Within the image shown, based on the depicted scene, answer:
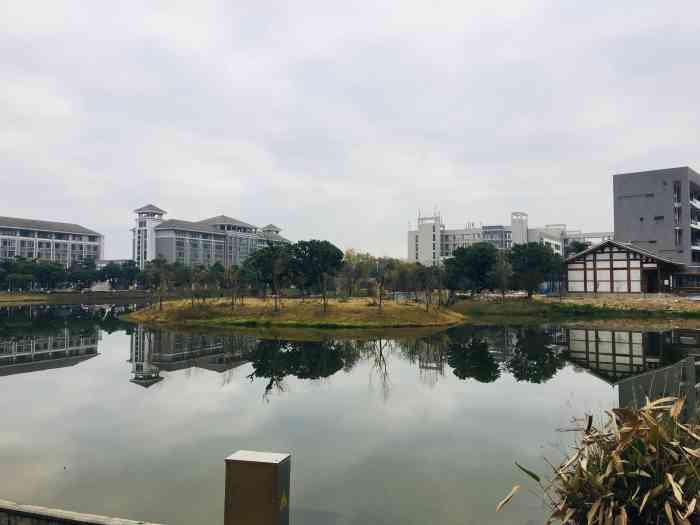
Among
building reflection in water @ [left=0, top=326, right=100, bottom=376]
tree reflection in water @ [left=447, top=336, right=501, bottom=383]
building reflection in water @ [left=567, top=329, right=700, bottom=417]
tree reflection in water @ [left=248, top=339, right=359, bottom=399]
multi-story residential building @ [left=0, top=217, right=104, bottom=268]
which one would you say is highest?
multi-story residential building @ [left=0, top=217, right=104, bottom=268]

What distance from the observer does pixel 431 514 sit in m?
6.35

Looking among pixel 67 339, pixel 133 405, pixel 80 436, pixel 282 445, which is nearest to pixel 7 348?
pixel 67 339

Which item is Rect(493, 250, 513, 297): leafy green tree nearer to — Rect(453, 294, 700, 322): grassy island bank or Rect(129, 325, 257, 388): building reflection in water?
Rect(453, 294, 700, 322): grassy island bank

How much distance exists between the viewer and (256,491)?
12.8 ft

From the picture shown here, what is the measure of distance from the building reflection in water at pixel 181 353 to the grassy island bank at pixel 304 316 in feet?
18.1

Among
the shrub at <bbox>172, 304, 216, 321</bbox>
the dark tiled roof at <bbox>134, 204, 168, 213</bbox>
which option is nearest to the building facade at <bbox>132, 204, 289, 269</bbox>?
the dark tiled roof at <bbox>134, 204, 168, 213</bbox>

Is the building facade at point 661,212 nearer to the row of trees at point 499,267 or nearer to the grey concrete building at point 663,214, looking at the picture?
the grey concrete building at point 663,214

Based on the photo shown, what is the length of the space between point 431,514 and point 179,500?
3.42 meters

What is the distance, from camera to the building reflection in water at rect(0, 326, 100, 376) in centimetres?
1873

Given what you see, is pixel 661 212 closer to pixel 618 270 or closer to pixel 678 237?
pixel 678 237

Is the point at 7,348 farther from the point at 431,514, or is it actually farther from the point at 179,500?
the point at 431,514

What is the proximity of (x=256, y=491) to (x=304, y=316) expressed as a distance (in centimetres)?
3060

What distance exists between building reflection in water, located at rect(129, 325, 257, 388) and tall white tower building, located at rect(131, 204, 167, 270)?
71.5 m

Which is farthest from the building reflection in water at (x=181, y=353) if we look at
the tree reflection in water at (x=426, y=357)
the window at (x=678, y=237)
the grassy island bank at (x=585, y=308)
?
the window at (x=678, y=237)
